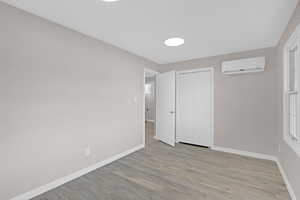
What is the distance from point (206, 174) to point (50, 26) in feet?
11.1

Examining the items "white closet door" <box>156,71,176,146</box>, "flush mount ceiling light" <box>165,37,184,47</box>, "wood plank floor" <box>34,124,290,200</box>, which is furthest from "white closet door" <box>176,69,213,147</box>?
"flush mount ceiling light" <box>165,37,184,47</box>

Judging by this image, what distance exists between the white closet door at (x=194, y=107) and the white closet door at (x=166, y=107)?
1.36 feet

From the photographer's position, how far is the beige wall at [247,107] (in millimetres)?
2996

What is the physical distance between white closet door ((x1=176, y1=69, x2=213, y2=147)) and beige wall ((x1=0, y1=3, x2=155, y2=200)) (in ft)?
6.73

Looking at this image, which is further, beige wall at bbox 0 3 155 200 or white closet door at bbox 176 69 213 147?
white closet door at bbox 176 69 213 147

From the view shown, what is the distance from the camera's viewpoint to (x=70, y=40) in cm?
226

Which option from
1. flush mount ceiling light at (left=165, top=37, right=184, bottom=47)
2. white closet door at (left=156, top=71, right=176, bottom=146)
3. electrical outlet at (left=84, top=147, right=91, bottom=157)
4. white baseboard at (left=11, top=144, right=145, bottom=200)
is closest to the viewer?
white baseboard at (left=11, top=144, right=145, bottom=200)

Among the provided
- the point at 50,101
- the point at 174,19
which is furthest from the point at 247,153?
the point at 50,101

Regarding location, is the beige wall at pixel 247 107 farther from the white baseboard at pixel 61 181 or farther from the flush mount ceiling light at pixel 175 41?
the white baseboard at pixel 61 181

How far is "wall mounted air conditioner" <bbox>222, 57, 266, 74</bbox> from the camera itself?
3.02m

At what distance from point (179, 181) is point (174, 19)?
242cm

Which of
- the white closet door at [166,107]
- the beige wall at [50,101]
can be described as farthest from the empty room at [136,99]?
the white closet door at [166,107]

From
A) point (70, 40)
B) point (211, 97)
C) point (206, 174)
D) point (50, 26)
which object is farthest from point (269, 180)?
point (50, 26)

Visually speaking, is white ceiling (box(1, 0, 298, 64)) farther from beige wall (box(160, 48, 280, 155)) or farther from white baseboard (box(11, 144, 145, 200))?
white baseboard (box(11, 144, 145, 200))
